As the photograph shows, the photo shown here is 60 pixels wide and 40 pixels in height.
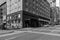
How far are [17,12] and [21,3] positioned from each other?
5382mm

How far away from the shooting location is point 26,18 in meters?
28.7

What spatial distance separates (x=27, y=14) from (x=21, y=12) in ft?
12.4

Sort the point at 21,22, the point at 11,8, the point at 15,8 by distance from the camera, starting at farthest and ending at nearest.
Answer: the point at 11,8 < the point at 15,8 < the point at 21,22

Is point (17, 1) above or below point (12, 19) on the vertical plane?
above

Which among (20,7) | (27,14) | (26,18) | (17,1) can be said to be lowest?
(26,18)

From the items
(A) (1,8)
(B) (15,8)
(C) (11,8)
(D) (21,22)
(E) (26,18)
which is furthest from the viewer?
(A) (1,8)

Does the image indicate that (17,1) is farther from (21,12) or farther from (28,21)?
(28,21)

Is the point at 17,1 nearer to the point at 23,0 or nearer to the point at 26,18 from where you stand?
the point at 23,0

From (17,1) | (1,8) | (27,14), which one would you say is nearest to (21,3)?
(17,1)

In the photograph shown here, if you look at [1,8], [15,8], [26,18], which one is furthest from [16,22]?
[1,8]

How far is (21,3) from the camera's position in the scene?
90.3ft

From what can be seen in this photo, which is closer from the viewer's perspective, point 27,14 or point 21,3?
point 21,3

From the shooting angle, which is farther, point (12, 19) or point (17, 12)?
point (12, 19)

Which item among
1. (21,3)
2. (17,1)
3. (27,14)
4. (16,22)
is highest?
(17,1)
